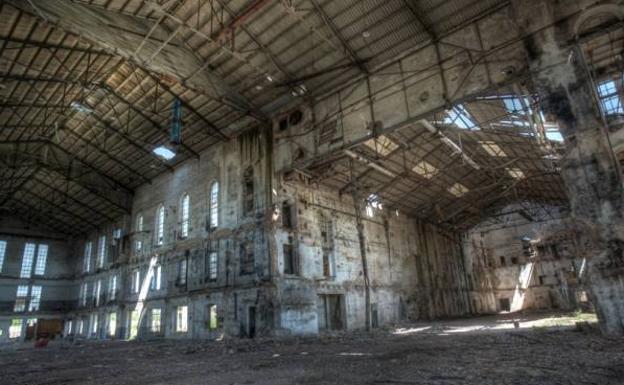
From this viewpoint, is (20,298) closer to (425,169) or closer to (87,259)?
(87,259)

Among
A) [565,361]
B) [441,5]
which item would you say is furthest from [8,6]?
[565,361]

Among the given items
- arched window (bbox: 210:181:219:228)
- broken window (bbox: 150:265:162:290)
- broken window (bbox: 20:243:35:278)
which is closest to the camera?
arched window (bbox: 210:181:219:228)

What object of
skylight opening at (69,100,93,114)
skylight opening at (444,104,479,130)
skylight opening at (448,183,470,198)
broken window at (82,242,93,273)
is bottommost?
broken window at (82,242,93,273)

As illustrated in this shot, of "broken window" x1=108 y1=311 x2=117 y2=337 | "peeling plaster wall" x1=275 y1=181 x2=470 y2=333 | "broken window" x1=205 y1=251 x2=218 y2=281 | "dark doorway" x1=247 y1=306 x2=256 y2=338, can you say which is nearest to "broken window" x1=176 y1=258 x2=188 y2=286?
"broken window" x1=205 y1=251 x2=218 y2=281

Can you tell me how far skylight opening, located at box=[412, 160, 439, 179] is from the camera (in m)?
23.7

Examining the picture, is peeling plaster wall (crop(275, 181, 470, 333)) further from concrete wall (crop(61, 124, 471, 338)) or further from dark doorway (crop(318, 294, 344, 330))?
dark doorway (crop(318, 294, 344, 330))

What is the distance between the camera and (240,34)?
15.6 meters

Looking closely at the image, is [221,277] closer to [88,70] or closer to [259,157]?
[259,157]

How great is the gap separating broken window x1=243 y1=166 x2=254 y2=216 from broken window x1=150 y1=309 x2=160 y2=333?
34.9ft

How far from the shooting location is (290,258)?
19.9 metres

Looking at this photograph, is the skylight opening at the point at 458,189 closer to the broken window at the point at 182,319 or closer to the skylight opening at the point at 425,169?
the skylight opening at the point at 425,169

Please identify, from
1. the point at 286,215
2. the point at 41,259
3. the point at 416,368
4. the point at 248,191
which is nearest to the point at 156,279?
the point at 248,191

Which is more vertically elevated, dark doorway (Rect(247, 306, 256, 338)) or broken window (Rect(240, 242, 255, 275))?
broken window (Rect(240, 242, 255, 275))

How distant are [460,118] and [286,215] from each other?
10535 mm
